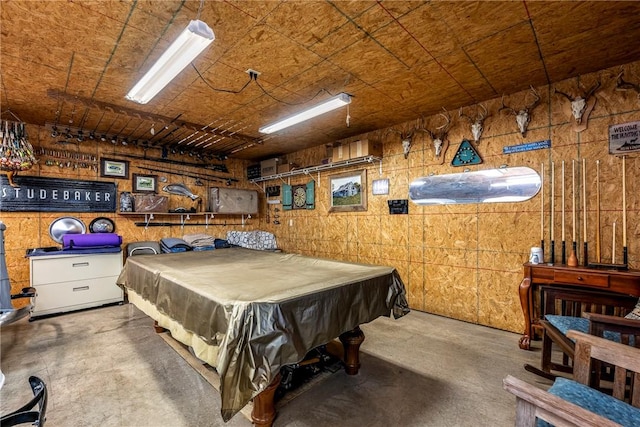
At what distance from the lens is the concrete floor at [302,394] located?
192 cm

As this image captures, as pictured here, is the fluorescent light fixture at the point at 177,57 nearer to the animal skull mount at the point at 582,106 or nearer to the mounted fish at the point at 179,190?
the mounted fish at the point at 179,190

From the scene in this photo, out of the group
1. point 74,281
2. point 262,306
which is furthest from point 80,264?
point 262,306

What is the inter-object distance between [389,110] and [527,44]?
5.45ft

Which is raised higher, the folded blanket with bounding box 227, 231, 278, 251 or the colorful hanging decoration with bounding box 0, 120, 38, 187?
the colorful hanging decoration with bounding box 0, 120, 38, 187

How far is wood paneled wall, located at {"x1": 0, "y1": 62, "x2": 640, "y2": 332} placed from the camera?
9.20ft

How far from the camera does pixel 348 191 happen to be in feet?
16.7

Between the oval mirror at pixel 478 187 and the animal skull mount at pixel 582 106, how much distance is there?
0.60 metres

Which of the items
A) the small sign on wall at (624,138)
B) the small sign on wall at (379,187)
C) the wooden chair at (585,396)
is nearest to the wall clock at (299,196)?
the small sign on wall at (379,187)

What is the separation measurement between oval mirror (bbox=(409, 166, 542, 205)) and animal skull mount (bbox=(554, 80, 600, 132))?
1.97 ft

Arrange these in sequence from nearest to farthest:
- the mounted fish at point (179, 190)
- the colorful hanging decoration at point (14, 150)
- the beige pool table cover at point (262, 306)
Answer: the beige pool table cover at point (262, 306) < the colorful hanging decoration at point (14, 150) < the mounted fish at point (179, 190)

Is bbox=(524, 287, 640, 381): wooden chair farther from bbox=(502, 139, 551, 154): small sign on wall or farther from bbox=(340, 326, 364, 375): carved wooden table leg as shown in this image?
bbox=(502, 139, 551, 154): small sign on wall

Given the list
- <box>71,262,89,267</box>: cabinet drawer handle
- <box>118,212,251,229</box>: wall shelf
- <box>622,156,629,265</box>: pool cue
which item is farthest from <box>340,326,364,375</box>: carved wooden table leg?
<box>118,212,251,229</box>: wall shelf

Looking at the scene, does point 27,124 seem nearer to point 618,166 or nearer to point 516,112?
point 516,112

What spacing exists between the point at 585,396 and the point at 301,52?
2935mm
